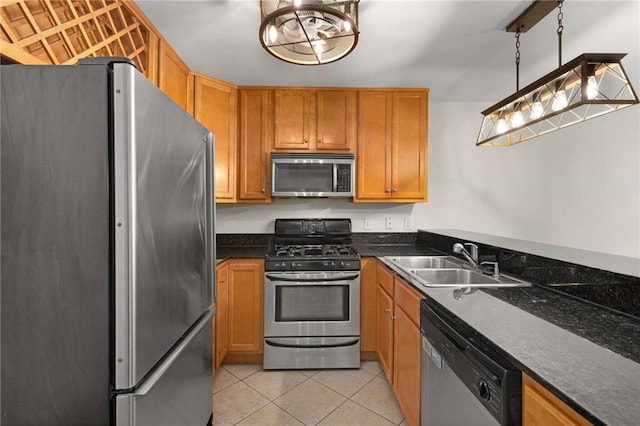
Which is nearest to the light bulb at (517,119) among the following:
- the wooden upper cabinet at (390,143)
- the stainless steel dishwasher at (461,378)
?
the wooden upper cabinet at (390,143)

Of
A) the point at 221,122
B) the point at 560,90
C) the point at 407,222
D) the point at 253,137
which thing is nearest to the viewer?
the point at 560,90

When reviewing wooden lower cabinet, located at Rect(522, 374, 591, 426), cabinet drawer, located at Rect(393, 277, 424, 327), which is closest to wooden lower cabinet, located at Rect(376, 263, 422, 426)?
cabinet drawer, located at Rect(393, 277, 424, 327)

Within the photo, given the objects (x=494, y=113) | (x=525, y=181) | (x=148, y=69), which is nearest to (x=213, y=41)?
(x=148, y=69)

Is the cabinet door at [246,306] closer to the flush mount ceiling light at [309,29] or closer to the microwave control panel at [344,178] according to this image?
the microwave control panel at [344,178]

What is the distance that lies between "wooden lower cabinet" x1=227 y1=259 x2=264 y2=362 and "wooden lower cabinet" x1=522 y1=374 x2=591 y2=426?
6.32 ft

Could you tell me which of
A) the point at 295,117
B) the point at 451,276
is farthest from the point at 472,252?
the point at 295,117

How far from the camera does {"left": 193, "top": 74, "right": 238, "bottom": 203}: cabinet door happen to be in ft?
7.99

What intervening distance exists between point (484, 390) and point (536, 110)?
154cm

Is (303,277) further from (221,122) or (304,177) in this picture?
(221,122)

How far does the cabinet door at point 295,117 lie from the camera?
8.80 ft

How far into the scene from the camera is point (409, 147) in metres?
2.75

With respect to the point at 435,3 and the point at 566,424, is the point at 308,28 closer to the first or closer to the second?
the point at 435,3

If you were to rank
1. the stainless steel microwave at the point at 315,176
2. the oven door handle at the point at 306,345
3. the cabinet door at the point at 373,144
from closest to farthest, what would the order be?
the oven door handle at the point at 306,345 → the stainless steel microwave at the point at 315,176 → the cabinet door at the point at 373,144

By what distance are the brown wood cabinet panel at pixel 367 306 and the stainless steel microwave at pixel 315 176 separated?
68 cm
